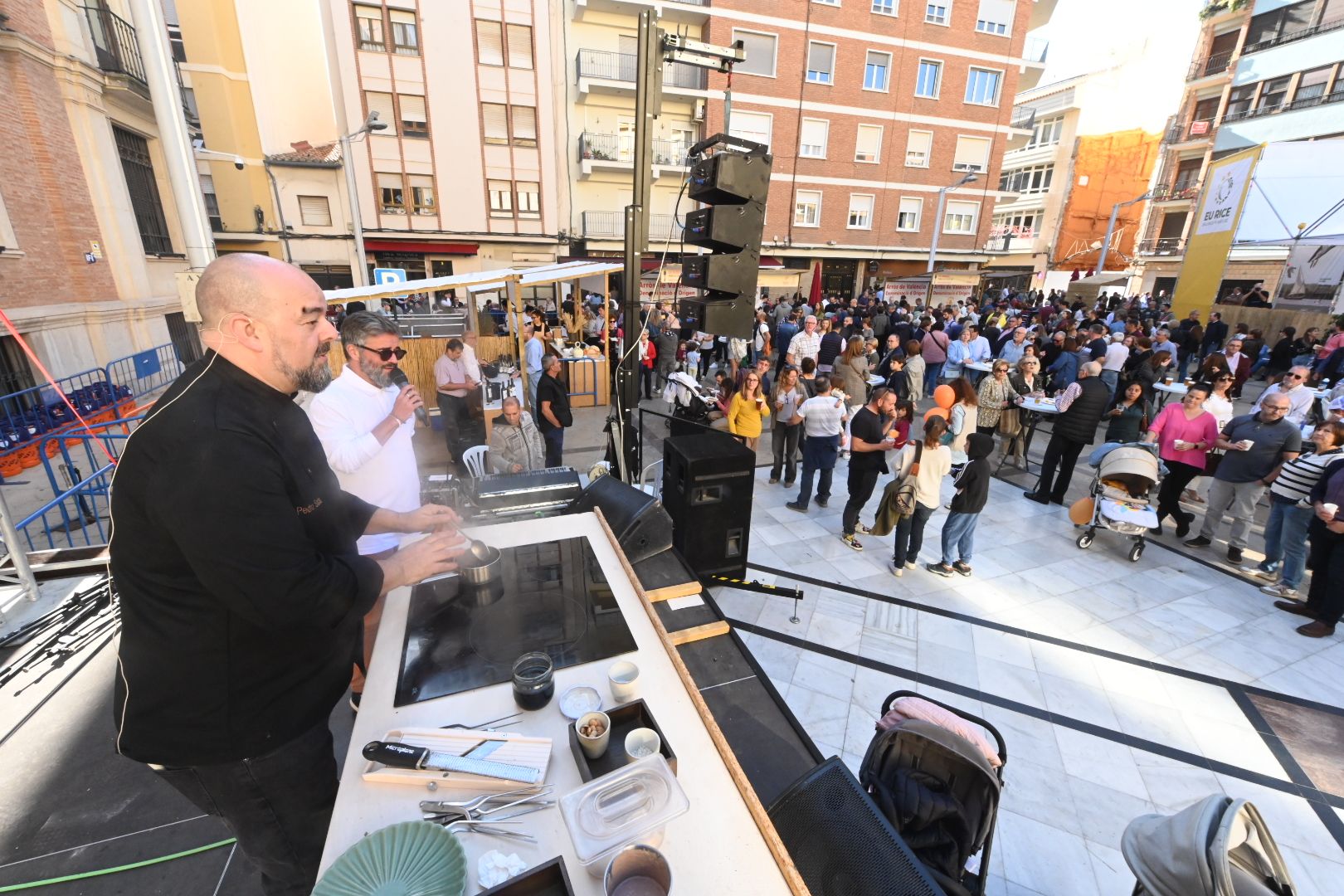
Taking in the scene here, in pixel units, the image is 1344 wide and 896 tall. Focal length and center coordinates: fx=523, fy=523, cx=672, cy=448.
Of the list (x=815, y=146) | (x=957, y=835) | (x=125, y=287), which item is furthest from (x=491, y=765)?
(x=815, y=146)

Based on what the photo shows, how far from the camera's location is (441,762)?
1.35 m

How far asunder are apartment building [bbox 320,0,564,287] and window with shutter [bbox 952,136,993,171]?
17.1 metres

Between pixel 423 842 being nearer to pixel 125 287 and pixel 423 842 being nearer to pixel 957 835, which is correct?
pixel 957 835

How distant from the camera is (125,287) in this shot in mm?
10547

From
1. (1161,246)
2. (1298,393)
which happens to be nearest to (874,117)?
(1161,246)

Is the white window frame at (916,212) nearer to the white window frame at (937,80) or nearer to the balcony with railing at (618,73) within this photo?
the white window frame at (937,80)

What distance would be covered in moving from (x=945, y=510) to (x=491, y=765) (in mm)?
6611

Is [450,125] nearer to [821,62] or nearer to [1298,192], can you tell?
[821,62]

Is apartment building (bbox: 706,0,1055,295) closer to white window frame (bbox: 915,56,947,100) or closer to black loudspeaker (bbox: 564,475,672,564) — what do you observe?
white window frame (bbox: 915,56,947,100)

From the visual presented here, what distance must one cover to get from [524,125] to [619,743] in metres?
23.7

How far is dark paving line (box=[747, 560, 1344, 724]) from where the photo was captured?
382cm

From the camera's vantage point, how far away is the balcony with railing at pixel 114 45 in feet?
33.0

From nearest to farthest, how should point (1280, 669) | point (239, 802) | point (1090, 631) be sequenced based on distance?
point (239, 802)
point (1280, 669)
point (1090, 631)

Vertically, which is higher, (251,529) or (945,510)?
(251,529)
